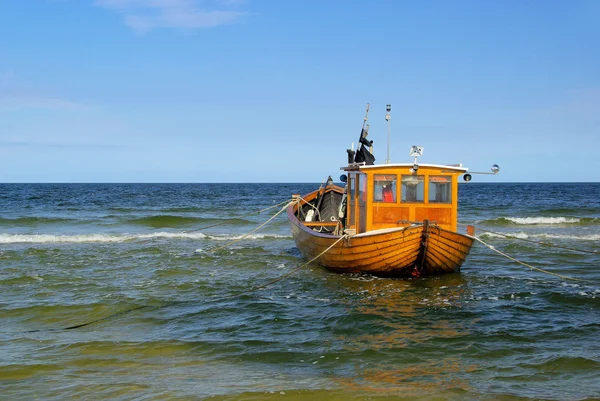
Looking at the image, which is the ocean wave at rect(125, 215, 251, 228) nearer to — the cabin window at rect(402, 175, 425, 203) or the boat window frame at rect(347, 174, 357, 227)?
the boat window frame at rect(347, 174, 357, 227)

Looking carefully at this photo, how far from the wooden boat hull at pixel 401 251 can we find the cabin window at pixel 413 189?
2.81 feet

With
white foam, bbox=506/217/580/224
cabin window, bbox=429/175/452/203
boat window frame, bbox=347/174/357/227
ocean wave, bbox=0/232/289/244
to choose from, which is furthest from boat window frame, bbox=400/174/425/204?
white foam, bbox=506/217/580/224

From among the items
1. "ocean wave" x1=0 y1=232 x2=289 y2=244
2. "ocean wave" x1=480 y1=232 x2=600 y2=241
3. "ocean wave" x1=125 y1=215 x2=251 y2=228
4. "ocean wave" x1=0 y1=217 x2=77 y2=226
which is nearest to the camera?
"ocean wave" x1=0 y1=232 x2=289 y2=244

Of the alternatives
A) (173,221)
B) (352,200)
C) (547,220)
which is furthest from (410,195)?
(547,220)

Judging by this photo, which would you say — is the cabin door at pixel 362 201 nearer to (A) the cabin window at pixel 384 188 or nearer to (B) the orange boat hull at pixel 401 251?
(A) the cabin window at pixel 384 188

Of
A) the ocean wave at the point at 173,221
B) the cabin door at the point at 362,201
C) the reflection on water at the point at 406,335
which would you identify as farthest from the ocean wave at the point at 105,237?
the reflection on water at the point at 406,335

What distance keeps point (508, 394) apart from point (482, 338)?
87.1 inches

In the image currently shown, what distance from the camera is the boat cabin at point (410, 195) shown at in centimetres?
1219

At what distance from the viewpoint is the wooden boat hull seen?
11453mm

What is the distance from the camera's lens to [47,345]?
8094 mm

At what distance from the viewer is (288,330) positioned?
29.3 ft

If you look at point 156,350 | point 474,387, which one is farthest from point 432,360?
point 156,350

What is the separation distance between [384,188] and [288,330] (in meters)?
4.51

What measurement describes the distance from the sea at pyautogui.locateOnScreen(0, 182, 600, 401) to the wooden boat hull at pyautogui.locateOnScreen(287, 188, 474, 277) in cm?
31
